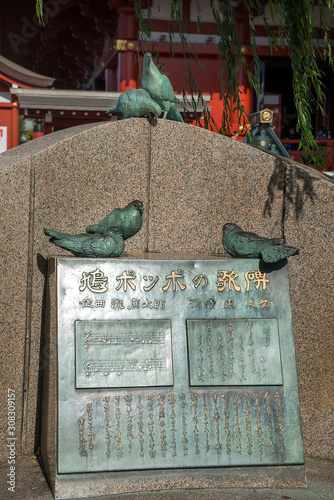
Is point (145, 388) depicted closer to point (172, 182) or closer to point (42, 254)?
point (42, 254)

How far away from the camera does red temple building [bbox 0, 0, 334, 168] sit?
11.4 metres

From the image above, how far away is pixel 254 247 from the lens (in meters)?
3.88

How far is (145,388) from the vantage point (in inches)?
139

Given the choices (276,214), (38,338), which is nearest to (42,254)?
(38,338)

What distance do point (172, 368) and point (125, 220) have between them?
40.8 inches

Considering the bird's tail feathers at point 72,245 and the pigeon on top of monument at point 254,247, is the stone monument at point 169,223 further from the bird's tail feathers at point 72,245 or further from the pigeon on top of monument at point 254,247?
the bird's tail feathers at point 72,245

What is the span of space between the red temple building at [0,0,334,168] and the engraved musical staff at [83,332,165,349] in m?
5.74

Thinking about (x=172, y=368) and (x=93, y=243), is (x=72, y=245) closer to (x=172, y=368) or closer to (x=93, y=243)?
(x=93, y=243)

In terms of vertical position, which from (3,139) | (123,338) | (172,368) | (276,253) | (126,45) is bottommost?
(172,368)

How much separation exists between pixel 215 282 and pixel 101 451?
3.92 feet

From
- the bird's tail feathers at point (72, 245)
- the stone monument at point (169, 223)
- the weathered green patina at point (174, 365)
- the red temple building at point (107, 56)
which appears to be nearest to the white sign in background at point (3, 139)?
the red temple building at point (107, 56)

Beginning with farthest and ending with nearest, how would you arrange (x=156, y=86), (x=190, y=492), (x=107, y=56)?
(x=107, y=56)
(x=156, y=86)
(x=190, y=492)

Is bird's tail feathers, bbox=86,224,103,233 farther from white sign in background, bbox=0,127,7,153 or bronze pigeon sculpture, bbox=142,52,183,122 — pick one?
white sign in background, bbox=0,127,7,153

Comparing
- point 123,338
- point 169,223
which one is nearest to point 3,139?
point 169,223
